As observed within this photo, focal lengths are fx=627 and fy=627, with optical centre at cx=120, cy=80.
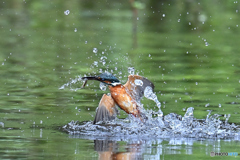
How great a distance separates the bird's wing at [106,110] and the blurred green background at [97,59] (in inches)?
12.4

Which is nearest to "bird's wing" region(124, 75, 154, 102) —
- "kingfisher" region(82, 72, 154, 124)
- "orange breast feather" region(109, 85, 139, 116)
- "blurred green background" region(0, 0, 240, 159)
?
"kingfisher" region(82, 72, 154, 124)

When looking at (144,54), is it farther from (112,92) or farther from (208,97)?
(112,92)

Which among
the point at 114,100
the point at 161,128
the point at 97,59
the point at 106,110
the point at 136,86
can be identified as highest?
the point at 97,59

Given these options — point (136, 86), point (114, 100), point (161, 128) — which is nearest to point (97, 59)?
point (136, 86)

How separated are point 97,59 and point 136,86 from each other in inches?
165

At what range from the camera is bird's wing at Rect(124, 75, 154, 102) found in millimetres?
8133

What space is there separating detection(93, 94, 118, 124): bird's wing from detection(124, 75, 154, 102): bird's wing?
0.30 meters

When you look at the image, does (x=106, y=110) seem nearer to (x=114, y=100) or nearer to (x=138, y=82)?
(x=114, y=100)

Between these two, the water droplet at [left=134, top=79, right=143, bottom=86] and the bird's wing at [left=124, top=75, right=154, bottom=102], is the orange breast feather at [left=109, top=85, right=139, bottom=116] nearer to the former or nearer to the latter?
the bird's wing at [left=124, top=75, right=154, bottom=102]

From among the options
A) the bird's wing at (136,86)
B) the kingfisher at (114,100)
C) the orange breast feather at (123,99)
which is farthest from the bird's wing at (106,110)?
the bird's wing at (136,86)

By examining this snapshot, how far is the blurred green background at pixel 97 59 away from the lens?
7.44 metres

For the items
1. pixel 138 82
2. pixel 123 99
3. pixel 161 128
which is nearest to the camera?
pixel 161 128

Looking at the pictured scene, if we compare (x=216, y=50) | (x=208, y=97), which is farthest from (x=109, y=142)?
(x=216, y=50)

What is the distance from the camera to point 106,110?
25.9 feet
